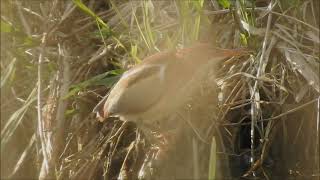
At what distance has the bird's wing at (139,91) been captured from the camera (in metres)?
1.72

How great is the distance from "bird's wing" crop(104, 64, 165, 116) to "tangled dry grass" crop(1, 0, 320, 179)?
0.67 ft

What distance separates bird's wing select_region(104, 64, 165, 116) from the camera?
67.7 inches

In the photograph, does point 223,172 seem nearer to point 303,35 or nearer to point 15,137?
point 303,35

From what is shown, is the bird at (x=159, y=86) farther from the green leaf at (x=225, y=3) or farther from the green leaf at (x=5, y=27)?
the green leaf at (x=5, y=27)

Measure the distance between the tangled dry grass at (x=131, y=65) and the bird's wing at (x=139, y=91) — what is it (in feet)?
0.67

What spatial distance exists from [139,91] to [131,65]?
0.38 meters

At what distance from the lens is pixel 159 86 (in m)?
1.73

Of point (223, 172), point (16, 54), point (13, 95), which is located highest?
point (16, 54)

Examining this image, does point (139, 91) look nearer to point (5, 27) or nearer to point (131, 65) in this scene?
point (131, 65)

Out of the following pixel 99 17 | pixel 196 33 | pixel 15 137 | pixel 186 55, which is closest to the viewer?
pixel 186 55

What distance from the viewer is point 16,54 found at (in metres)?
2.29

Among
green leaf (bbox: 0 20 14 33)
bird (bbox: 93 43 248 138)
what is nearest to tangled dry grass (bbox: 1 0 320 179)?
green leaf (bbox: 0 20 14 33)

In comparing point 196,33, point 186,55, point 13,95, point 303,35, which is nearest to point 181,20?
point 196,33

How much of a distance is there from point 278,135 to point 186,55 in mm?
377
